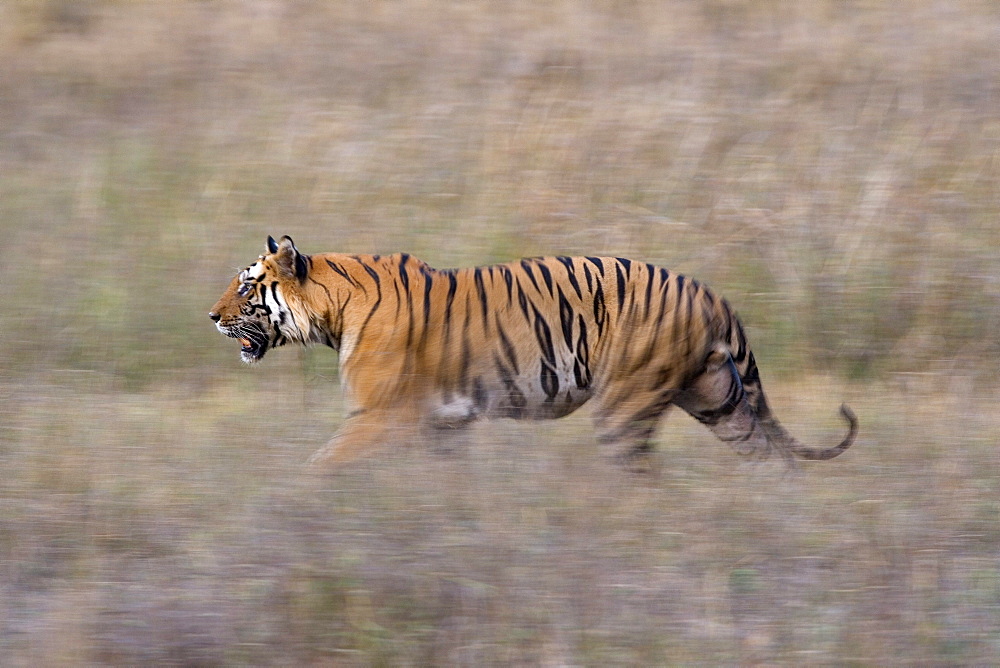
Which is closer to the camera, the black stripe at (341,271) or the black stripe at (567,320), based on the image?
the black stripe at (567,320)

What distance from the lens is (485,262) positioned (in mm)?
8195

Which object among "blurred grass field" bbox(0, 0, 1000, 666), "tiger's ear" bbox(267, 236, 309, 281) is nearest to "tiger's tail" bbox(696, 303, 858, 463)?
"blurred grass field" bbox(0, 0, 1000, 666)

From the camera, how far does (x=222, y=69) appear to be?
10156 millimetres

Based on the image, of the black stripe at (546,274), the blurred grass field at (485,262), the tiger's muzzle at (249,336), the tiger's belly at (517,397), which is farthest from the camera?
the tiger's muzzle at (249,336)

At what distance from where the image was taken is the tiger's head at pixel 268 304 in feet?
19.1

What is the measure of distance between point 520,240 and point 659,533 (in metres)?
4.22

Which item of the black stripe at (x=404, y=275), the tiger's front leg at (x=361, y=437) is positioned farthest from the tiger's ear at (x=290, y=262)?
the tiger's front leg at (x=361, y=437)

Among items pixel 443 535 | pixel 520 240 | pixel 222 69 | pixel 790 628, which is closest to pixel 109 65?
pixel 222 69

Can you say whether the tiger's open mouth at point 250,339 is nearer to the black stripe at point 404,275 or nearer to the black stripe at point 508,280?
the black stripe at point 404,275

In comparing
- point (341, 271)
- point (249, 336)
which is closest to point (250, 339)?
point (249, 336)

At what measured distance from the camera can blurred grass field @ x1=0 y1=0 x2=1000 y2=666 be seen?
3986 millimetres

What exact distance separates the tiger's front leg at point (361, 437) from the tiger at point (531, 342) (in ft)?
0.09

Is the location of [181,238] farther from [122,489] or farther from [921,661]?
[921,661]

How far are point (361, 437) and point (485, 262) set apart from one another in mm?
3132
